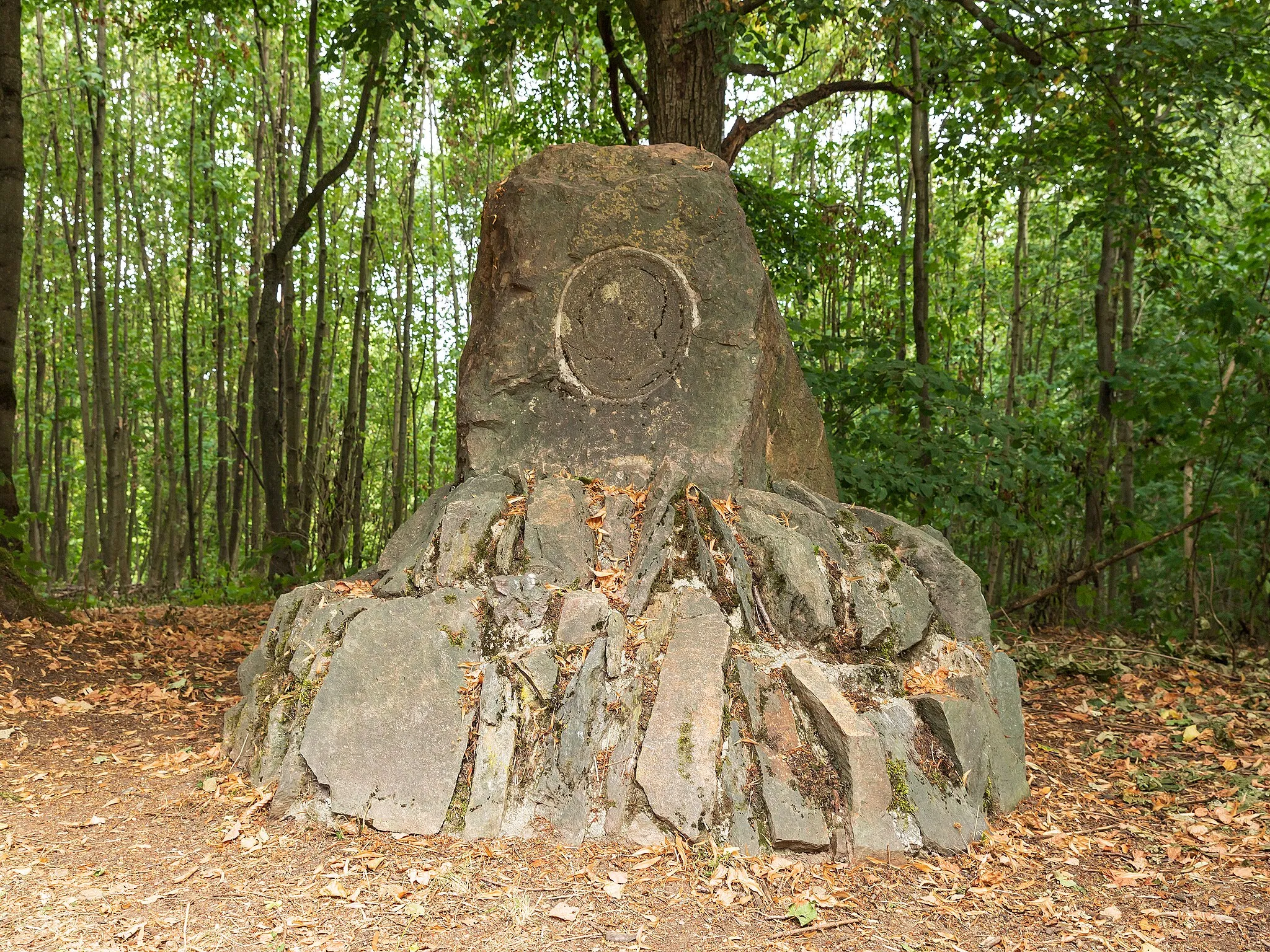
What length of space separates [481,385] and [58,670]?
11.4 ft

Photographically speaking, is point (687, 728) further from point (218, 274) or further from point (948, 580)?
point (218, 274)

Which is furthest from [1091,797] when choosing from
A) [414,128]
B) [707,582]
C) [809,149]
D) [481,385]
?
[414,128]

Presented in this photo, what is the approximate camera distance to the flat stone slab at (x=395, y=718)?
13.0ft

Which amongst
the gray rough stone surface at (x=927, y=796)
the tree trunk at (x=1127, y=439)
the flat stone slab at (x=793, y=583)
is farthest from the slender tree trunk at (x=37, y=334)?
the tree trunk at (x=1127, y=439)

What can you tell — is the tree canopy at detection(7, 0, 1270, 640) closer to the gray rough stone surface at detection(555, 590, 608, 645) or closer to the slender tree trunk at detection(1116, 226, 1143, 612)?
the slender tree trunk at detection(1116, 226, 1143, 612)

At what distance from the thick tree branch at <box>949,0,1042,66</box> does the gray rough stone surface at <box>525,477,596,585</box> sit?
4995mm

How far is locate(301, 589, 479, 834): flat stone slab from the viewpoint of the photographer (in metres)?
3.97

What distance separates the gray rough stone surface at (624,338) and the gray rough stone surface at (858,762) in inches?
58.3

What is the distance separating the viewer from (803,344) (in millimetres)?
9633

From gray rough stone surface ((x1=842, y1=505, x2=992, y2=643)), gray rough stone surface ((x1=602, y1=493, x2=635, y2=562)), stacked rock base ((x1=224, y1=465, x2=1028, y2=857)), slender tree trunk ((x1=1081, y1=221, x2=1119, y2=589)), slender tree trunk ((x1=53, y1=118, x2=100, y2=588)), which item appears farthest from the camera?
slender tree trunk ((x1=53, y1=118, x2=100, y2=588))

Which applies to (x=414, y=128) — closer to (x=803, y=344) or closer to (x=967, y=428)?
(x=803, y=344)

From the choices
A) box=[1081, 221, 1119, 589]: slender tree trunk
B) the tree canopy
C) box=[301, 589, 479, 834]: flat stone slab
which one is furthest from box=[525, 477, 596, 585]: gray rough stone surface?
box=[1081, 221, 1119, 589]: slender tree trunk

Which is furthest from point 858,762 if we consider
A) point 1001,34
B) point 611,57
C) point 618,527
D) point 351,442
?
point 351,442

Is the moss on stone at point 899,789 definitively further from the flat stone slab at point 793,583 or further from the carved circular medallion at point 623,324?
the carved circular medallion at point 623,324
